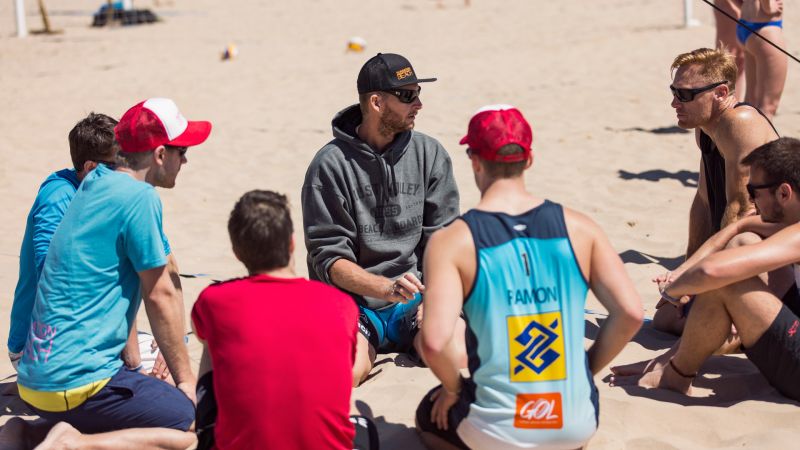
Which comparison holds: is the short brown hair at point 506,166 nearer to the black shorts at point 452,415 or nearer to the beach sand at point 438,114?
the black shorts at point 452,415

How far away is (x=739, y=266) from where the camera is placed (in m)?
3.32

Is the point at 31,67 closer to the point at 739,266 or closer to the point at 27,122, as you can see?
the point at 27,122

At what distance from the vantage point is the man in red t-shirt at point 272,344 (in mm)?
2680

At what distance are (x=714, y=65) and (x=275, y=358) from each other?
8.77 feet

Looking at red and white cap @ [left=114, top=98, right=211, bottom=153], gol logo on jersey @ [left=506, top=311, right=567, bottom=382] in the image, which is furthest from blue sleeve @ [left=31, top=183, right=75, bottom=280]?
gol logo on jersey @ [left=506, top=311, right=567, bottom=382]

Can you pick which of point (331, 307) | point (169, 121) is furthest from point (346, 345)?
point (169, 121)

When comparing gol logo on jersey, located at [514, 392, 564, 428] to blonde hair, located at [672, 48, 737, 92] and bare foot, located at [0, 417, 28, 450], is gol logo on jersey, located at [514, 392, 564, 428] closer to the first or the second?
bare foot, located at [0, 417, 28, 450]

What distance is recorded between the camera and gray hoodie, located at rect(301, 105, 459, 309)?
4.12m

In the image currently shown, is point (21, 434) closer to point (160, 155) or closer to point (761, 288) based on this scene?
point (160, 155)

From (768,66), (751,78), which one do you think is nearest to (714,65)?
(768,66)

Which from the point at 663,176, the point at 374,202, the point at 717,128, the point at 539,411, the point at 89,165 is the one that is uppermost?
the point at 89,165

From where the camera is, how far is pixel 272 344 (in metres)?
2.67

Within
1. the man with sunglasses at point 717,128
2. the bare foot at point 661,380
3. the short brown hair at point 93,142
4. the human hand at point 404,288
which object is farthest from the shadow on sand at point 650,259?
the short brown hair at point 93,142

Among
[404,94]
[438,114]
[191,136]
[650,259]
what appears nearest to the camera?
[191,136]
